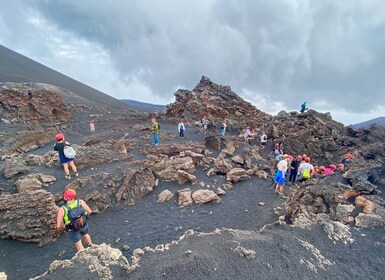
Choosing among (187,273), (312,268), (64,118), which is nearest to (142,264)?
(187,273)

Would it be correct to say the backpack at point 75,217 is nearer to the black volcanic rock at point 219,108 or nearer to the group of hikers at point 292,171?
the group of hikers at point 292,171

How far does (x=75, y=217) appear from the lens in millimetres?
7008

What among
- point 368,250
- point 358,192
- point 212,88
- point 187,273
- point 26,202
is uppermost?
point 212,88

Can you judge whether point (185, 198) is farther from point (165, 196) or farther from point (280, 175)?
point (280, 175)

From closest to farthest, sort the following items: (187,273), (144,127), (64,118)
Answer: (187,273) → (144,127) → (64,118)

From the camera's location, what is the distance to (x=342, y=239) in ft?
28.6

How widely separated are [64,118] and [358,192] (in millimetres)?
38154

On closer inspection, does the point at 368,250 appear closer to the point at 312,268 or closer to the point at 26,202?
the point at 312,268

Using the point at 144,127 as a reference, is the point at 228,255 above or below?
below

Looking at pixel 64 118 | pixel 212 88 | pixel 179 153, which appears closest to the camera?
pixel 179 153

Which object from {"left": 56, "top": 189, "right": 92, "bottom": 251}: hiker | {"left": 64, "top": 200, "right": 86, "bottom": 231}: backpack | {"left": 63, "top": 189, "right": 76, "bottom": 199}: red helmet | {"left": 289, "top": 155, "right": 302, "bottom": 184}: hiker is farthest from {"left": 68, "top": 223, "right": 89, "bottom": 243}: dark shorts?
{"left": 289, "top": 155, "right": 302, "bottom": 184}: hiker

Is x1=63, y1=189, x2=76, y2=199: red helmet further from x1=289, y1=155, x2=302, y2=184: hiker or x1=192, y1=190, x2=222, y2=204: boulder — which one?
x1=289, y1=155, x2=302, y2=184: hiker

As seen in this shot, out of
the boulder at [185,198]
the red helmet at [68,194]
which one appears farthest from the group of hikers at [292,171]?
the red helmet at [68,194]

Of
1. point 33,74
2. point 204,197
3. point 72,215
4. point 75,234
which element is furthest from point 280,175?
point 33,74
